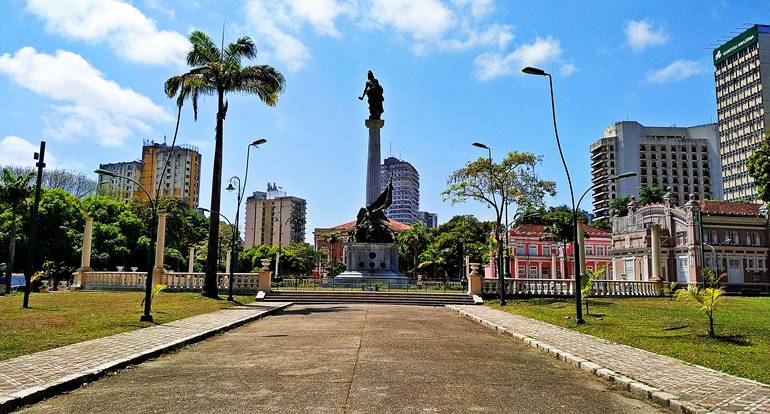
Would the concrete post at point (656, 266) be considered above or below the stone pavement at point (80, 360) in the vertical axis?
above

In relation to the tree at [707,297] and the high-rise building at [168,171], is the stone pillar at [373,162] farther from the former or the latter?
the high-rise building at [168,171]

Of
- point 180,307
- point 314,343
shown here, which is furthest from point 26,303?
point 314,343

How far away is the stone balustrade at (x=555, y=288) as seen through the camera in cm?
3022

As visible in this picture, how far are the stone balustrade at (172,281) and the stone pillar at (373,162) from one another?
37.7ft

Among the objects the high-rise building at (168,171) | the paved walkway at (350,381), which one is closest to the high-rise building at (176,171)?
the high-rise building at (168,171)

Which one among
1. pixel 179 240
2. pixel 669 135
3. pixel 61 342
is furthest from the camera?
pixel 669 135

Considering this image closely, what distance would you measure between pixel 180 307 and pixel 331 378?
15.1 meters

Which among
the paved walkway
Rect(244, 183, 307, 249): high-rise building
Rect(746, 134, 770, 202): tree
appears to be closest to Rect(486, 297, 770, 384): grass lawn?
the paved walkway

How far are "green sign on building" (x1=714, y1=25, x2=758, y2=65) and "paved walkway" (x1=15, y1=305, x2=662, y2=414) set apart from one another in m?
104

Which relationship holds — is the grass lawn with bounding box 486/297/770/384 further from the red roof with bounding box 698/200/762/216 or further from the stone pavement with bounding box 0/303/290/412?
the red roof with bounding box 698/200/762/216

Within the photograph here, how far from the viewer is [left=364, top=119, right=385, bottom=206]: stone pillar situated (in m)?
40.1

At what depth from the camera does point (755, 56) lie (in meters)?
92.8

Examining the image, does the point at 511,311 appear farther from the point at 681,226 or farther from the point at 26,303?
the point at 681,226

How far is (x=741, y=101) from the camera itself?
9606 centimetres
